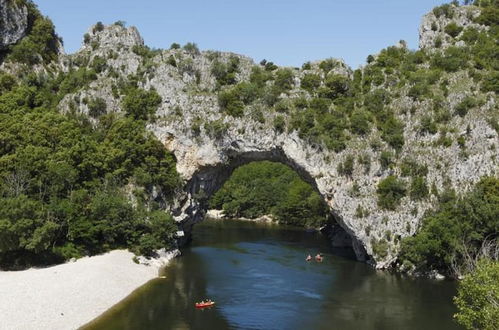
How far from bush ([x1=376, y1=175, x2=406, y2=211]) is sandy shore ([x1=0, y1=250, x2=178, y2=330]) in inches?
1232

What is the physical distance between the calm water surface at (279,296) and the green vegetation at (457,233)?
314 centimetres

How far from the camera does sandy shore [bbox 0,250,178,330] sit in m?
39.1

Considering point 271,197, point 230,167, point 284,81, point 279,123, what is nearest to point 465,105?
point 279,123

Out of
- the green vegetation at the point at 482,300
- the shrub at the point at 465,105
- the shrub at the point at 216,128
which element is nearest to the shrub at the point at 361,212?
the shrub at the point at 465,105

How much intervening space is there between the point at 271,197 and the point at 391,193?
2286 inches

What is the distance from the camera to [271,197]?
122m

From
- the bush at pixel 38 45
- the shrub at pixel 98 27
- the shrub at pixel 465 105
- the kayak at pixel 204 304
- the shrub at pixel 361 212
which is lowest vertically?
the kayak at pixel 204 304

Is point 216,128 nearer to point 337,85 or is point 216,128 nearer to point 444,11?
point 337,85

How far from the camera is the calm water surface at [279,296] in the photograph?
42469mm

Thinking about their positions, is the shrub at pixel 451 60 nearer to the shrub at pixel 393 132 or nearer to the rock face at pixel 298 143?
the rock face at pixel 298 143

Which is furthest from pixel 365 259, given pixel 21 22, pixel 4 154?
pixel 21 22

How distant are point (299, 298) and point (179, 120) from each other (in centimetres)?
3663

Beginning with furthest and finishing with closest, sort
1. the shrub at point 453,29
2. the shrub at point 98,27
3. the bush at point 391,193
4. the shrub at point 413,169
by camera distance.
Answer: the shrub at point 98,27, the shrub at point 453,29, the shrub at point 413,169, the bush at point 391,193

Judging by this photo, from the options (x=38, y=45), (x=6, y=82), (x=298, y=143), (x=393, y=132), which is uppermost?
(x=38, y=45)
